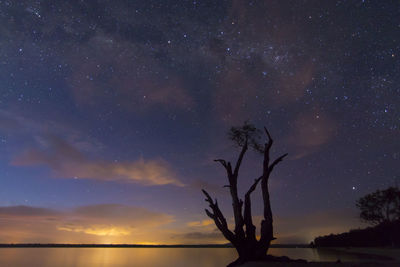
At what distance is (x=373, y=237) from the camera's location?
58.1 m

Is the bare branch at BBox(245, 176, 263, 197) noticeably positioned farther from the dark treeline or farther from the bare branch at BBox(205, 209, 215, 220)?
the dark treeline

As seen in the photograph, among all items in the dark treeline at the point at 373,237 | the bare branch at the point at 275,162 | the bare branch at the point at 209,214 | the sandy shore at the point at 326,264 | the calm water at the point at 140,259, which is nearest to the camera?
the sandy shore at the point at 326,264

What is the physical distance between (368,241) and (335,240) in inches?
510

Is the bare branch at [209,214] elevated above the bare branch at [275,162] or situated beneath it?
situated beneath

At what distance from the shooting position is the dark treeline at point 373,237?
52625 millimetres

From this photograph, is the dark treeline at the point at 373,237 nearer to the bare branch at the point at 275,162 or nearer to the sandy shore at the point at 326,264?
the bare branch at the point at 275,162

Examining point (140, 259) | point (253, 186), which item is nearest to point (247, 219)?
point (253, 186)

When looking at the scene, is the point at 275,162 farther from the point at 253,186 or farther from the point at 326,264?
the point at 326,264

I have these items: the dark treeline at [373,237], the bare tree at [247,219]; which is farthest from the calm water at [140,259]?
the bare tree at [247,219]

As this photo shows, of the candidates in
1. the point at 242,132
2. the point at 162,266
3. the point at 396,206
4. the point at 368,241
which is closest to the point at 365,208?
the point at 396,206

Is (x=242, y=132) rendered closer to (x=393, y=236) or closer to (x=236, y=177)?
(x=236, y=177)

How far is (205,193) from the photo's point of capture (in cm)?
2344

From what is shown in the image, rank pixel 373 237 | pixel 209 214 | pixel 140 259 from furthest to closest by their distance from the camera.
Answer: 1. pixel 140 259
2. pixel 373 237
3. pixel 209 214

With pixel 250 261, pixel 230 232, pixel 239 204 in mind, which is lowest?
pixel 250 261
